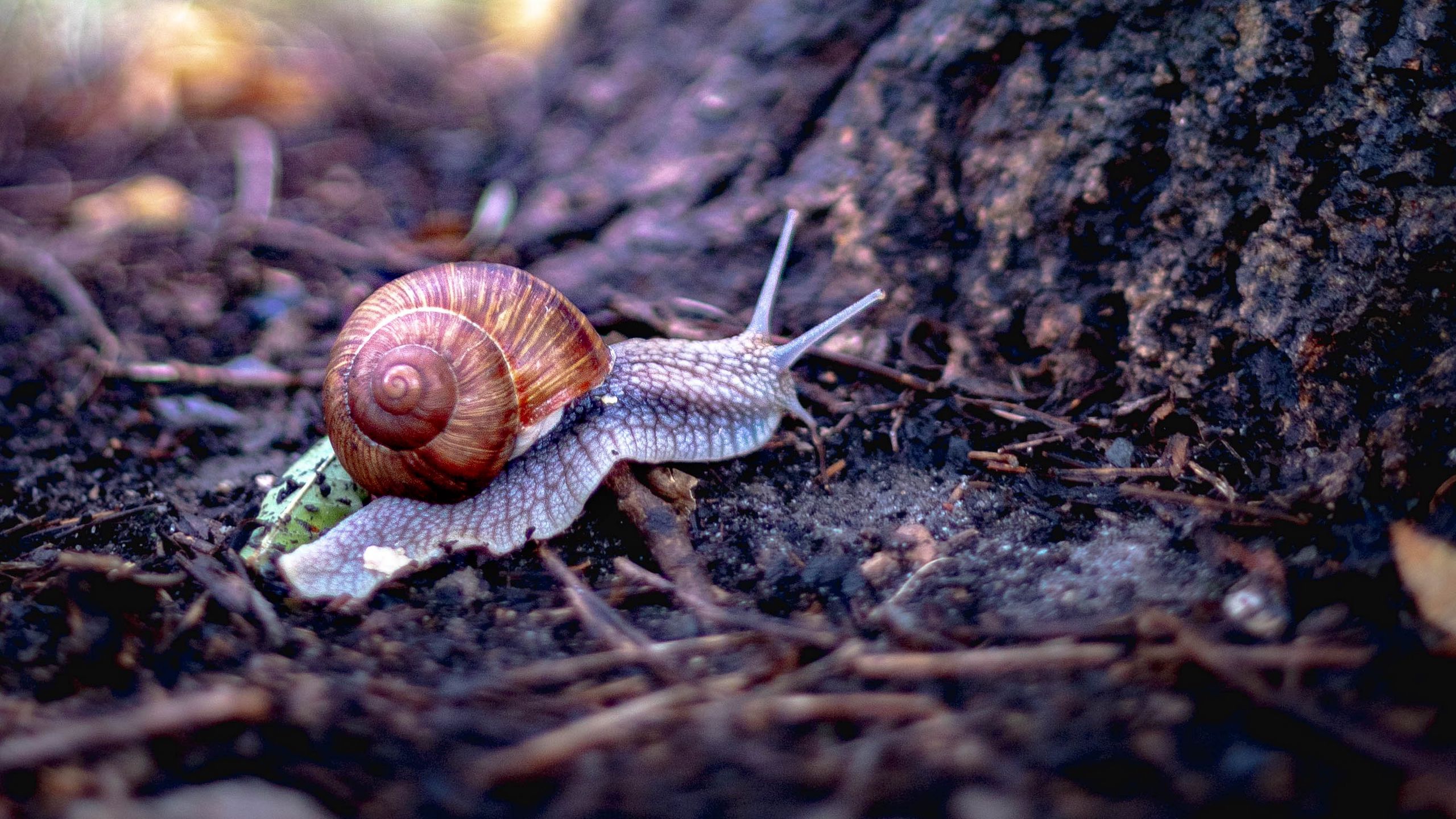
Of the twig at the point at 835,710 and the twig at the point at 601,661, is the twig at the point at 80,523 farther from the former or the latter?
the twig at the point at 835,710

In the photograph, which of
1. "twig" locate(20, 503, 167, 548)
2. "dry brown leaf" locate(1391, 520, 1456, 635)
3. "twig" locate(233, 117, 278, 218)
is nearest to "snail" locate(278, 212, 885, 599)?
"twig" locate(20, 503, 167, 548)

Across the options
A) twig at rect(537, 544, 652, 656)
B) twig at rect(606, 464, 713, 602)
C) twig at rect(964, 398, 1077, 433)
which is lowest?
twig at rect(964, 398, 1077, 433)

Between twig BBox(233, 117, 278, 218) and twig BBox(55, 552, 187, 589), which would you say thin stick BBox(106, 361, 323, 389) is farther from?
twig BBox(55, 552, 187, 589)

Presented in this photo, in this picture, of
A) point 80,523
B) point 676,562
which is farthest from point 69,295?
point 676,562

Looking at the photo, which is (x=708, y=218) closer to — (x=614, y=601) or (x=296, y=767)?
(x=614, y=601)

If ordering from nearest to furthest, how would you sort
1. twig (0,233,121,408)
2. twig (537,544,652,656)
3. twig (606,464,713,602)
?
twig (537,544,652,656), twig (606,464,713,602), twig (0,233,121,408)

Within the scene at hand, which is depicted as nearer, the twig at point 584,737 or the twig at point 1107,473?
the twig at point 584,737

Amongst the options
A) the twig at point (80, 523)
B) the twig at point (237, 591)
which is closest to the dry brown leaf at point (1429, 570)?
the twig at point (237, 591)

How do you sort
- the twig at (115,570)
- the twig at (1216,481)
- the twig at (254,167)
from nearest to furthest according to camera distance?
the twig at (115,570)
the twig at (1216,481)
the twig at (254,167)
